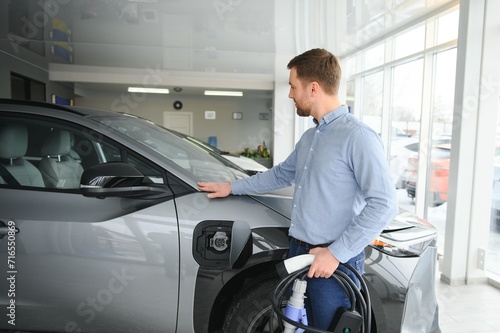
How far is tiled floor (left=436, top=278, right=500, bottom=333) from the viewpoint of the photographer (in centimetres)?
251

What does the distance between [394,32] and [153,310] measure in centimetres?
482

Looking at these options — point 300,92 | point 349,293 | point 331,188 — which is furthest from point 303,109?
point 349,293

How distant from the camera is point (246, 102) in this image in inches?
478

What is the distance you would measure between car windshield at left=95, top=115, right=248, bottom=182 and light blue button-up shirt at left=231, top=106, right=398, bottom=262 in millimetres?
585

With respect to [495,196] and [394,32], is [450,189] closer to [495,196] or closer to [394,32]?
[495,196]

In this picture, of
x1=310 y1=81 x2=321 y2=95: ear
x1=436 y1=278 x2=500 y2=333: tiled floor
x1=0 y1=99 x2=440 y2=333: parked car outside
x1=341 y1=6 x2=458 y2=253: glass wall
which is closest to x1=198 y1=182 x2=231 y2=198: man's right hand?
x1=0 y1=99 x2=440 y2=333: parked car outside

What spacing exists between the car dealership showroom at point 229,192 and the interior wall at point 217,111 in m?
4.07

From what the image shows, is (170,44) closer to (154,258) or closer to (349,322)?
(154,258)

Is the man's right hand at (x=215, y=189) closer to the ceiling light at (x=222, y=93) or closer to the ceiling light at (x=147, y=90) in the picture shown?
the ceiling light at (x=222, y=93)

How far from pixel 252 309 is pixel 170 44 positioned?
6.33 meters

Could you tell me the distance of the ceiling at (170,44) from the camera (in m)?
4.80

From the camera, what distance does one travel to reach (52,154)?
6.07 feet

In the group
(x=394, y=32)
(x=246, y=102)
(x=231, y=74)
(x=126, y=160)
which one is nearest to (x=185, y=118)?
(x=246, y=102)

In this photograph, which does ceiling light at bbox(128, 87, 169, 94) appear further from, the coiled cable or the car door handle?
the coiled cable
